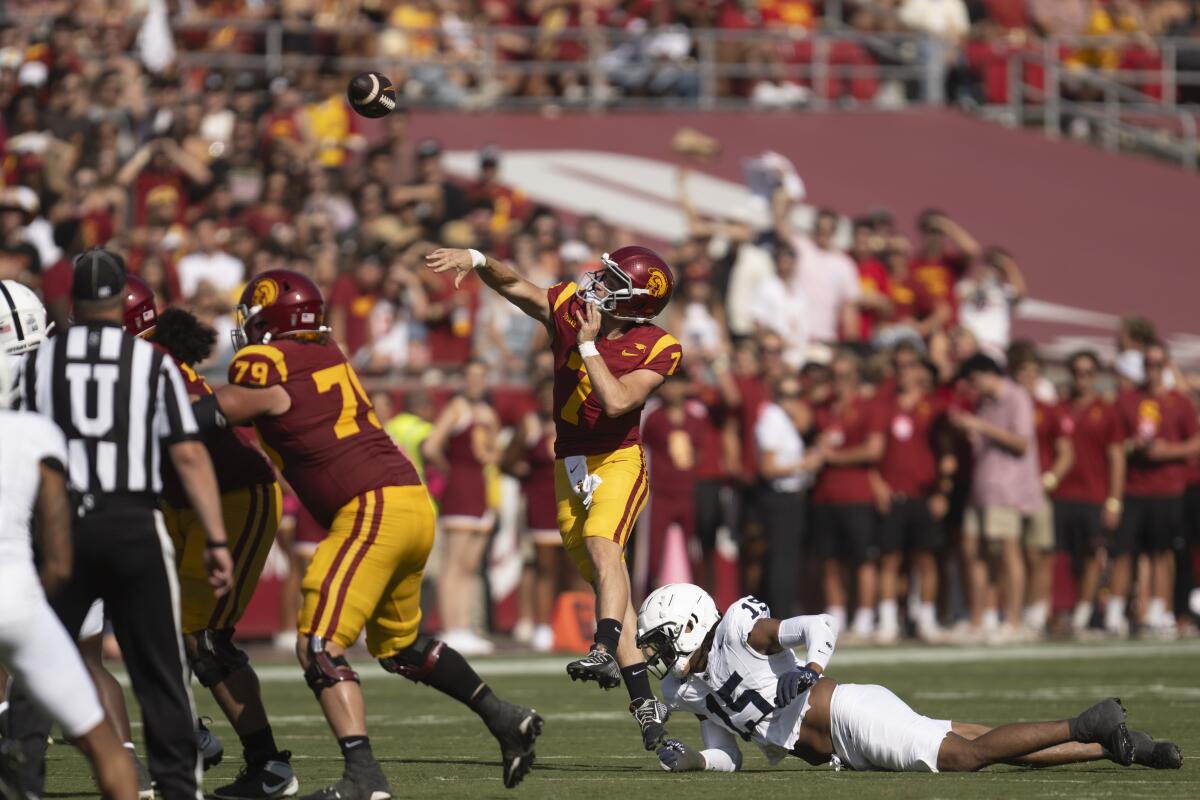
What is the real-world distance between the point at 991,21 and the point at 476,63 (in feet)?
20.9

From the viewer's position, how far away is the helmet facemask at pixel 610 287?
930 centimetres

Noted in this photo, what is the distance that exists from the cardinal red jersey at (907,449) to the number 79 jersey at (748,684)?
866 centimetres

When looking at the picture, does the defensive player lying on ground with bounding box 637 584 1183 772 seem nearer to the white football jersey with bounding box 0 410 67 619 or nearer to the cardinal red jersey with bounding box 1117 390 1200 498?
the white football jersey with bounding box 0 410 67 619

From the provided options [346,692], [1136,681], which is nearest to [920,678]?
[1136,681]

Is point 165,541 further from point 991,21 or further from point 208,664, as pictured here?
point 991,21

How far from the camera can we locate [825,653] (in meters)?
7.87

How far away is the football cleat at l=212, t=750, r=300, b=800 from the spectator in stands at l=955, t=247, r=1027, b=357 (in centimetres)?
1166

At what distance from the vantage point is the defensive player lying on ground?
7910 mm

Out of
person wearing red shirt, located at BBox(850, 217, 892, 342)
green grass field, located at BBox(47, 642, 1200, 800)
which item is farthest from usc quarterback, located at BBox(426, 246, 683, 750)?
person wearing red shirt, located at BBox(850, 217, 892, 342)

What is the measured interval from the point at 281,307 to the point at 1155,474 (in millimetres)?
11517

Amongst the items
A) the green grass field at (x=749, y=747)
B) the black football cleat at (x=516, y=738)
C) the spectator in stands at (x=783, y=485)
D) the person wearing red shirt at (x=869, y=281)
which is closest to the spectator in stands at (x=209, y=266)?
the green grass field at (x=749, y=747)

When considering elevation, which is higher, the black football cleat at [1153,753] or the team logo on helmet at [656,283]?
the team logo on helmet at [656,283]

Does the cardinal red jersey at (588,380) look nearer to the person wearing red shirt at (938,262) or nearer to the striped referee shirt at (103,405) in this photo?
the striped referee shirt at (103,405)

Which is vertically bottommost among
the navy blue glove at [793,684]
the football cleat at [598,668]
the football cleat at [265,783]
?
the football cleat at [265,783]
